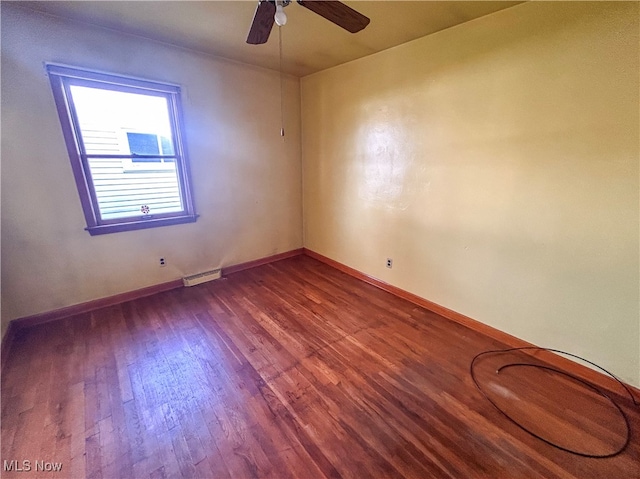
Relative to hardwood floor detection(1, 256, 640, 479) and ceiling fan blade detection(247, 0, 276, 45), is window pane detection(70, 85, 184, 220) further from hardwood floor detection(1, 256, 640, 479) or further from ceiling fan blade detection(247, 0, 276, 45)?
ceiling fan blade detection(247, 0, 276, 45)


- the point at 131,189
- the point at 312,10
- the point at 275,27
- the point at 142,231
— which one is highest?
the point at 275,27

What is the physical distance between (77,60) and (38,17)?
1.02 ft

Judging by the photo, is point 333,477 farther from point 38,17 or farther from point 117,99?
point 38,17

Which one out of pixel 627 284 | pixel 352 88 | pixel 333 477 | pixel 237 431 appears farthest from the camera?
pixel 352 88

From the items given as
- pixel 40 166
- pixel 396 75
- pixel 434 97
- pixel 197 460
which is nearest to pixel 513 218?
pixel 434 97

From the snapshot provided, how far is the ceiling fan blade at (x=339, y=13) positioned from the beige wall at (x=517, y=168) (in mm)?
1168

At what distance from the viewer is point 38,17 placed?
2.10 m

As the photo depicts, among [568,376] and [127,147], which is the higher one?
[127,147]

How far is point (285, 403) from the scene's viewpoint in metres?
1.69

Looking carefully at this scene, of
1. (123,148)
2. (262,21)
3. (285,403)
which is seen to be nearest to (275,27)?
(262,21)

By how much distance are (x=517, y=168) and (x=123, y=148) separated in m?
3.45

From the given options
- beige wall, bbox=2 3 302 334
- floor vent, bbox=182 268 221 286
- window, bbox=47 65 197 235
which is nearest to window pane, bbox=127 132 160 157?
window, bbox=47 65 197 235

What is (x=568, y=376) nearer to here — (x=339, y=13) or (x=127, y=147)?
(x=339, y=13)

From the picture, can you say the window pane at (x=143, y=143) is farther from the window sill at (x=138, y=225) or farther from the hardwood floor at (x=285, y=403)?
the hardwood floor at (x=285, y=403)
